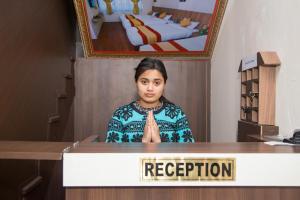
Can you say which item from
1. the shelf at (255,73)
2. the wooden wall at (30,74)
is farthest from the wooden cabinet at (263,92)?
the wooden wall at (30,74)

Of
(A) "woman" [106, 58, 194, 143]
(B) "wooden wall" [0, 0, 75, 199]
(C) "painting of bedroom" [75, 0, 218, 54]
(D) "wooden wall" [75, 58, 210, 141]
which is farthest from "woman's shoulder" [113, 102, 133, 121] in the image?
(D) "wooden wall" [75, 58, 210, 141]

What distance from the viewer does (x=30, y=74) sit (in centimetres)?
196

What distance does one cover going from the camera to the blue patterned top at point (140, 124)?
167 cm

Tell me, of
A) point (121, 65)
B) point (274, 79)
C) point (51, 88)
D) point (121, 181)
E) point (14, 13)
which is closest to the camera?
point (121, 181)

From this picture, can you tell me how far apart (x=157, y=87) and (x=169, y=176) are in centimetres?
80

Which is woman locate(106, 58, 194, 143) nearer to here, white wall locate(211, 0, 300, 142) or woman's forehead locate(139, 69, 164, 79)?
woman's forehead locate(139, 69, 164, 79)

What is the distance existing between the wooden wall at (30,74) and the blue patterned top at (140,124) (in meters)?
0.52

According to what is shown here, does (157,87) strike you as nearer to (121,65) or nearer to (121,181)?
(121,181)

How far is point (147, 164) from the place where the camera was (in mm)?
967

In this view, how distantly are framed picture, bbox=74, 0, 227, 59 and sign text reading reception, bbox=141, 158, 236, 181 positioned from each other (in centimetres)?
186

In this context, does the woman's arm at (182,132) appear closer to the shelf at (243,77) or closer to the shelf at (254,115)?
the shelf at (254,115)

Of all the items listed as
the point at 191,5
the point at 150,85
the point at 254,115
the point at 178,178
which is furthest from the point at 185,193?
the point at 191,5

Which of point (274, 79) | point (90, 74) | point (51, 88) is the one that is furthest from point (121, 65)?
point (274, 79)

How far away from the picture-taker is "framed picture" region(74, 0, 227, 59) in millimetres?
2654
